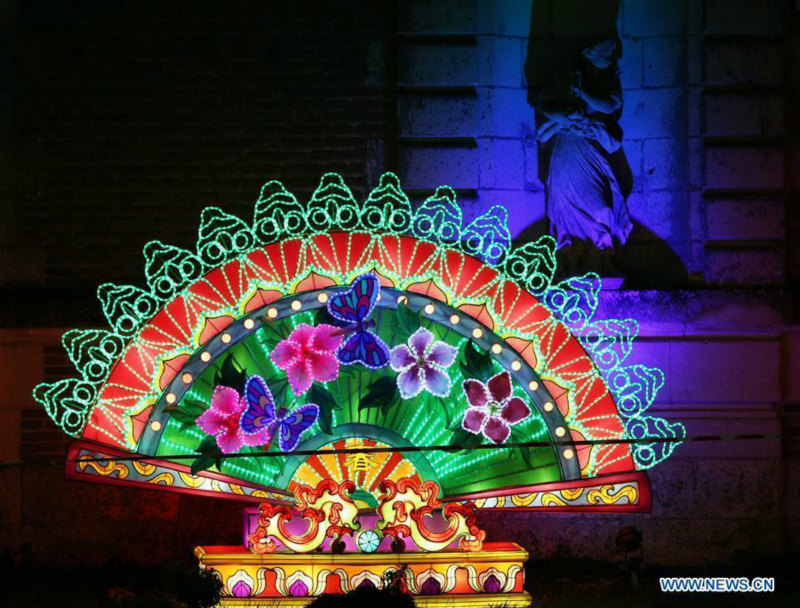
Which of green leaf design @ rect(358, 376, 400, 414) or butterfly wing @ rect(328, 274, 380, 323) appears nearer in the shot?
butterfly wing @ rect(328, 274, 380, 323)

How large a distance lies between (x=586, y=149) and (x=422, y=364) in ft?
11.1

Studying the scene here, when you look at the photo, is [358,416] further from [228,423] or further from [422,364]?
[228,423]

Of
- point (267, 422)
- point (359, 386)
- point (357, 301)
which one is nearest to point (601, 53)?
point (357, 301)

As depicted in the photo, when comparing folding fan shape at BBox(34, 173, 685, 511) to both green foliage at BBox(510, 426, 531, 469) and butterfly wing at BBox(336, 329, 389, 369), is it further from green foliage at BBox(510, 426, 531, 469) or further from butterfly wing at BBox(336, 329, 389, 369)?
butterfly wing at BBox(336, 329, 389, 369)

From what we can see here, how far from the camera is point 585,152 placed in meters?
11.7

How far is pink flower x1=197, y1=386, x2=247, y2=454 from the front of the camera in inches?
370

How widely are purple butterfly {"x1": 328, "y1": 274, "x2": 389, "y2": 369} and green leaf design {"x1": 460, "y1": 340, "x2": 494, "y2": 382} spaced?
0.65m

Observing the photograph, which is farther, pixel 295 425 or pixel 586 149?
pixel 586 149

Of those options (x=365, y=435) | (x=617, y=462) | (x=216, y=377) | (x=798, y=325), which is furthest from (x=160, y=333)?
(x=798, y=325)

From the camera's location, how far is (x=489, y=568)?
9.34 m

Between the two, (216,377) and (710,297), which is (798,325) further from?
(216,377)

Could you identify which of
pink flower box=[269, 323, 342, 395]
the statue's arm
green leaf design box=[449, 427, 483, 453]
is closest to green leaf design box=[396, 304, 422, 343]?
pink flower box=[269, 323, 342, 395]

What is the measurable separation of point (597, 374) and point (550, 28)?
13.9ft

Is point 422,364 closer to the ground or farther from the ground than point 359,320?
closer to the ground
